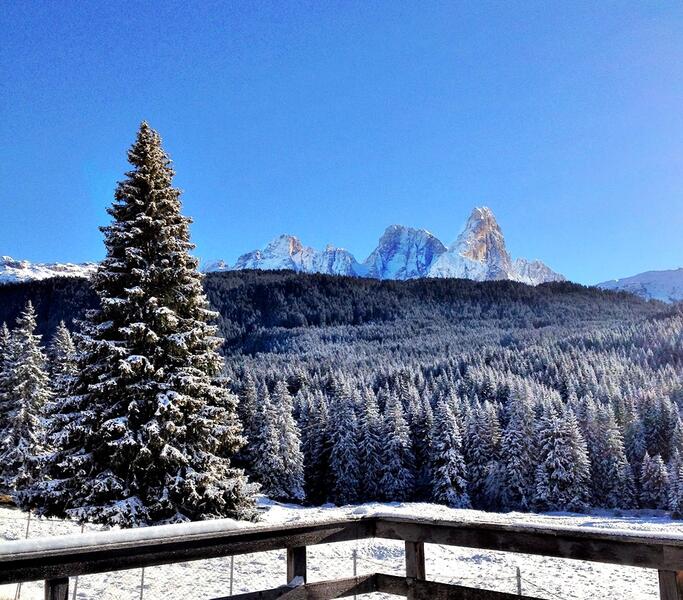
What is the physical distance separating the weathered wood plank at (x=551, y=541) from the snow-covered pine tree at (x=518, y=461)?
5736cm

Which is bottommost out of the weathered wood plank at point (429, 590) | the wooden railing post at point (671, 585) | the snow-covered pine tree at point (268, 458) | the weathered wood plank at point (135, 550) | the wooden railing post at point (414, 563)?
the snow-covered pine tree at point (268, 458)

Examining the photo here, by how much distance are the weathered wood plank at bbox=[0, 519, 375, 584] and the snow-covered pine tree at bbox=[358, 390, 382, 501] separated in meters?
60.4

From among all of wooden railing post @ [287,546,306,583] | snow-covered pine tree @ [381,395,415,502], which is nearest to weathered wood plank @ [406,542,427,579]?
wooden railing post @ [287,546,306,583]

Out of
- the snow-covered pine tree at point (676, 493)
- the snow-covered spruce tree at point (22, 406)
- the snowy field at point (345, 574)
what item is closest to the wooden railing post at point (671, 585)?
the snowy field at point (345, 574)

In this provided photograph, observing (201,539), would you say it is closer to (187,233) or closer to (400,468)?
(187,233)

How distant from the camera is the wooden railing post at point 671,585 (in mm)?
3033

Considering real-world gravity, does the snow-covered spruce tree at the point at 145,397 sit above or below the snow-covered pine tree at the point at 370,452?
above

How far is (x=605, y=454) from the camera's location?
6019 cm

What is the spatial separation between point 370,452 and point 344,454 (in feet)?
9.25

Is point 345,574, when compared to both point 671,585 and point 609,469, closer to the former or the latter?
point 671,585

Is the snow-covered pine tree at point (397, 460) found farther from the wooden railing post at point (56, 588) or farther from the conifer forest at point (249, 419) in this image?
the wooden railing post at point (56, 588)

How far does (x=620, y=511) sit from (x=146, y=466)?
175 feet

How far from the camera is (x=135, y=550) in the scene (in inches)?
122

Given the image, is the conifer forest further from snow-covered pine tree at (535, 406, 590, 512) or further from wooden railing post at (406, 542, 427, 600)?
wooden railing post at (406, 542, 427, 600)
